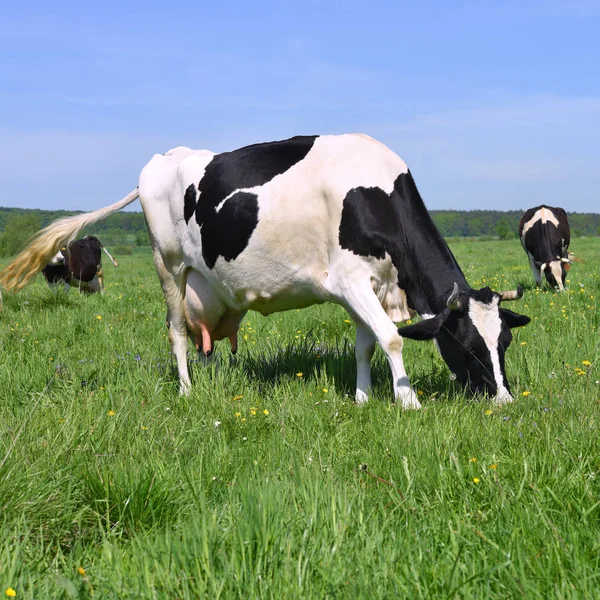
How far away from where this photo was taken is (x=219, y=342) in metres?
7.78

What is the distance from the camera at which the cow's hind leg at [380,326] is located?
515 centimetres

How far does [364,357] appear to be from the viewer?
5797 millimetres

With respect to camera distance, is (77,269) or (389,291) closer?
(389,291)

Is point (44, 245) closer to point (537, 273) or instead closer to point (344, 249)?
point (344, 249)

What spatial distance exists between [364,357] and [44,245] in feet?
11.4

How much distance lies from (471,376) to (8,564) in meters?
3.46

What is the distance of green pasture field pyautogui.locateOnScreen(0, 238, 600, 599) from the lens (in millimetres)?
2266

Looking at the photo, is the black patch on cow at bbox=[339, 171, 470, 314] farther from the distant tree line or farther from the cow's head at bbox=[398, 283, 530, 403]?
the distant tree line

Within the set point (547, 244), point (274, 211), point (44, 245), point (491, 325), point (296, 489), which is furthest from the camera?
point (547, 244)

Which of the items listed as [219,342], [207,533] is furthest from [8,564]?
[219,342]

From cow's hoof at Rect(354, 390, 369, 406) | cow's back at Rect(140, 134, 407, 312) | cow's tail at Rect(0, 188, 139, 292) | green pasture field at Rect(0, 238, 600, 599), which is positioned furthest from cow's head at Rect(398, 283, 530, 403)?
cow's tail at Rect(0, 188, 139, 292)

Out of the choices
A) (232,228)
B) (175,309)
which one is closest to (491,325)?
(232,228)

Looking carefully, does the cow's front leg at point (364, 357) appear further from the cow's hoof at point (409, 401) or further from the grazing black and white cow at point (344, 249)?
the cow's hoof at point (409, 401)

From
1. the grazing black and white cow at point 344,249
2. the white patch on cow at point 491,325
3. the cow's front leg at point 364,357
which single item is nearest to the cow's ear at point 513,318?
the grazing black and white cow at point 344,249
